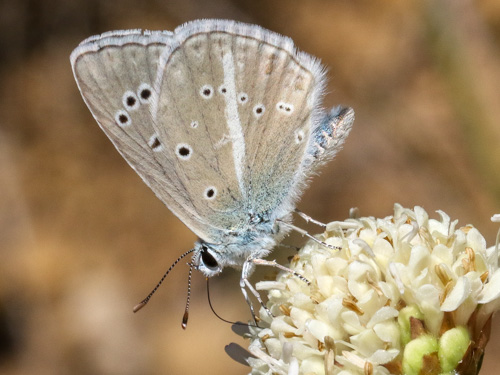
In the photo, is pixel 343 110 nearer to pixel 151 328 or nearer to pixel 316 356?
pixel 316 356

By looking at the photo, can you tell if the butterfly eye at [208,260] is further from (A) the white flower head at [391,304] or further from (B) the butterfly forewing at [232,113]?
(A) the white flower head at [391,304]

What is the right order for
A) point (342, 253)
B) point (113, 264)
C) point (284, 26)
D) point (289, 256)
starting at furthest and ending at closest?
point (284, 26) < point (113, 264) < point (289, 256) < point (342, 253)

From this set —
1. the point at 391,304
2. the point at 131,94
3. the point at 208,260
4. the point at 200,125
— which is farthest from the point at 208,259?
the point at 391,304

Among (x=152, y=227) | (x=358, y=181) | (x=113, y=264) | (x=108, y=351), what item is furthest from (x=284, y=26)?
(x=108, y=351)

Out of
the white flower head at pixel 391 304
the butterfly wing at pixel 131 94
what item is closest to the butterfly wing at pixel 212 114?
the butterfly wing at pixel 131 94

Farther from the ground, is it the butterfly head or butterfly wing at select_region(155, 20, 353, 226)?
butterfly wing at select_region(155, 20, 353, 226)

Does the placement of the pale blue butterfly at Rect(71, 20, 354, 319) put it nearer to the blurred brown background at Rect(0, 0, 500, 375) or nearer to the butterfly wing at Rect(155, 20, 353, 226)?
the butterfly wing at Rect(155, 20, 353, 226)

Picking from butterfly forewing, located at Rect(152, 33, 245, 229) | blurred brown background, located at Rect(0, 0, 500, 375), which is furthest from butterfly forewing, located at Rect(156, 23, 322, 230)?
blurred brown background, located at Rect(0, 0, 500, 375)

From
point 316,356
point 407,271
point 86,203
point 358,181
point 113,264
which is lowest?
point 316,356
